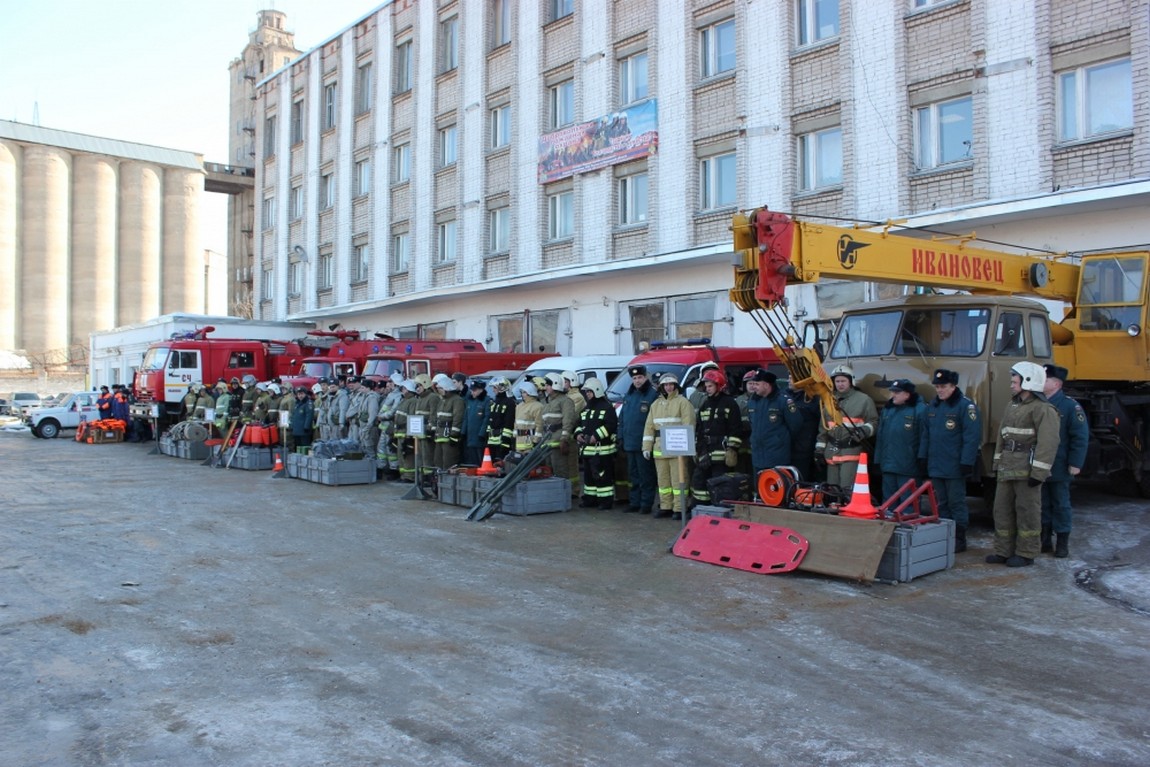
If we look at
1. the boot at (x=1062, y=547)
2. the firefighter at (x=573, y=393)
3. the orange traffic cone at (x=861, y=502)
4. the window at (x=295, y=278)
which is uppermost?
the window at (x=295, y=278)

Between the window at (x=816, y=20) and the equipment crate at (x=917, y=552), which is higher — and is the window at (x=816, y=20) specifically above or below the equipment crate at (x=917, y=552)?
above

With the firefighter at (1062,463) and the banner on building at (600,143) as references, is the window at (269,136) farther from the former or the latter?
the firefighter at (1062,463)

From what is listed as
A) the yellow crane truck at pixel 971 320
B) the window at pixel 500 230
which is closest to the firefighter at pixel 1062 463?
the yellow crane truck at pixel 971 320

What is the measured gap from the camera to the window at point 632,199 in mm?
22844

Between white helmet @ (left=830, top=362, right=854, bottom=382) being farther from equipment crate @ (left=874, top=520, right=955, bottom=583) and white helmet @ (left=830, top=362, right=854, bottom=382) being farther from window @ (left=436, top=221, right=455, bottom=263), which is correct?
window @ (left=436, top=221, right=455, bottom=263)

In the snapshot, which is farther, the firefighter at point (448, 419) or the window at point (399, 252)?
the window at point (399, 252)

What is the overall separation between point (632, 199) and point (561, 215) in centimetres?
276

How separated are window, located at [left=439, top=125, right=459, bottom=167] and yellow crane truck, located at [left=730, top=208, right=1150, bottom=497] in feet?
65.2

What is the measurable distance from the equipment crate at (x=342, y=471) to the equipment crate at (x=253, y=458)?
3.06 m

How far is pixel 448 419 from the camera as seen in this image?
14.8 metres

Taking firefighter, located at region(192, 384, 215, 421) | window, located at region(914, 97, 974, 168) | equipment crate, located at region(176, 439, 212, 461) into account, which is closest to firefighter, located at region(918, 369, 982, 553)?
window, located at region(914, 97, 974, 168)

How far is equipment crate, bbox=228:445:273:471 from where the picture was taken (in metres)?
18.3

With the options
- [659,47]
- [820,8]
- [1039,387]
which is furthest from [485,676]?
[659,47]

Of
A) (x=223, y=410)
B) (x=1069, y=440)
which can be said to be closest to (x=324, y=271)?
(x=223, y=410)
